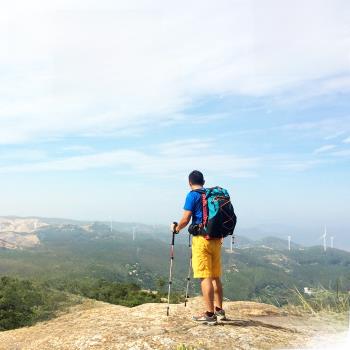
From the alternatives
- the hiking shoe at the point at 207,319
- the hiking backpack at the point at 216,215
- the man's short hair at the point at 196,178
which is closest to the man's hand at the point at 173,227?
the hiking backpack at the point at 216,215

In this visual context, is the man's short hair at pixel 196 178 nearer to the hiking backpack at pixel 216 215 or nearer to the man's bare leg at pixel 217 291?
the hiking backpack at pixel 216 215

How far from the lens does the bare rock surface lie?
365 inches

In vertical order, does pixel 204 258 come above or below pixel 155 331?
above

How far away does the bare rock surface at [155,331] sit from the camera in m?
9.28

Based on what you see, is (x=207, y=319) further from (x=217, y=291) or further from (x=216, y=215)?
(x=216, y=215)

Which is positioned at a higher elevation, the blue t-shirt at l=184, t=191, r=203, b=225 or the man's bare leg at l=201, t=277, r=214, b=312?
the blue t-shirt at l=184, t=191, r=203, b=225

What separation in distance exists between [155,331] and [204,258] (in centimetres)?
189

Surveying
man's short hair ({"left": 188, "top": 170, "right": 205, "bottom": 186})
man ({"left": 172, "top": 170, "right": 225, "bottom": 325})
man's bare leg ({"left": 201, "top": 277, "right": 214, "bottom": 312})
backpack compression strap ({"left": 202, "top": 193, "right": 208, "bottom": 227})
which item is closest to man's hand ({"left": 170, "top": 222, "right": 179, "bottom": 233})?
man ({"left": 172, "top": 170, "right": 225, "bottom": 325})

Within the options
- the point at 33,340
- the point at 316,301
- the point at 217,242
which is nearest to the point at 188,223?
the point at 217,242

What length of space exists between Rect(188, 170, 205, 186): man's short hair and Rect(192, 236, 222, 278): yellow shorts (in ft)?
4.17

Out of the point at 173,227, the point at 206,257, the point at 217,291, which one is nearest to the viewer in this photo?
the point at 206,257

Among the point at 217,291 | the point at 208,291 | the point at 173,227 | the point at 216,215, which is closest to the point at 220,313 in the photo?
the point at 217,291

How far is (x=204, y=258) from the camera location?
10367mm

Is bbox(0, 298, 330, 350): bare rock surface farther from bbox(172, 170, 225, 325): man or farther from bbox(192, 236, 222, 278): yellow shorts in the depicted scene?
bbox(192, 236, 222, 278): yellow shorts
